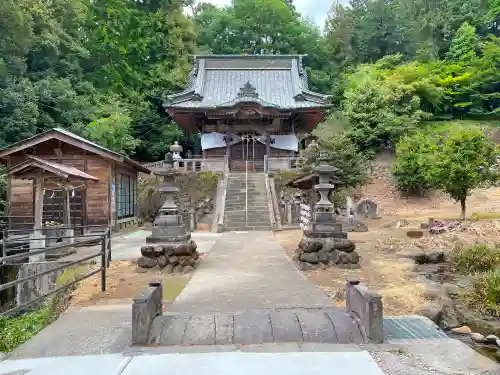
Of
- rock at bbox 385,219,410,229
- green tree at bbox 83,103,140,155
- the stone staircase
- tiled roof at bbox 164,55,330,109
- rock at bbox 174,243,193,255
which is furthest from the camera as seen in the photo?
tiled roof at bbox 164,55,330,109

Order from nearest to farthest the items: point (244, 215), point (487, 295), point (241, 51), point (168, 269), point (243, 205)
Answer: point (487, 295), point (168, 269), point (244, 215), point (243, 205), point (241, 51)

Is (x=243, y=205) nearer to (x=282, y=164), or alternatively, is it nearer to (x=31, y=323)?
(x=282, y=164)

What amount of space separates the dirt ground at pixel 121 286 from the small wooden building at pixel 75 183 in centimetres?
830

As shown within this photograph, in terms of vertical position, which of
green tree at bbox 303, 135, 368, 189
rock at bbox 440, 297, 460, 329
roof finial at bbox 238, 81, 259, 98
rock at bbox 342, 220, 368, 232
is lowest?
rock at bbox 440, 297, 460, 329

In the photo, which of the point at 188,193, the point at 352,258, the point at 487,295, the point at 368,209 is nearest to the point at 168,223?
the point at 352,258

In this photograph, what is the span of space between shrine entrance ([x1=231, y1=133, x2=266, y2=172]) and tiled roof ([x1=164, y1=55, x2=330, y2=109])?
98.2 inches

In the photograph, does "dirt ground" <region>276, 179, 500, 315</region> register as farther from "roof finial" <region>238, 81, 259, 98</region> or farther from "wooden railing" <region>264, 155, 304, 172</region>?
"roof finial" <region>238, 81, 259, 98</region>

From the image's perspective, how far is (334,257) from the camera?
29.7 ft

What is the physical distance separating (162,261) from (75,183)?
959 centimetres

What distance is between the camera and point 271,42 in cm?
4347

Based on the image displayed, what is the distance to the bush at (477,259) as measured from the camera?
8.68 metres

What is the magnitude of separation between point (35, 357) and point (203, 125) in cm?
2325

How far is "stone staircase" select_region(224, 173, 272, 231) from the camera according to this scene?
1758 cm

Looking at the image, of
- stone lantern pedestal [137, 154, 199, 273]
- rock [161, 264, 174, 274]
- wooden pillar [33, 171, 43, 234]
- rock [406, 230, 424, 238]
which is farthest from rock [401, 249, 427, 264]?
wooden pillar [33, 171, 43, 234]
